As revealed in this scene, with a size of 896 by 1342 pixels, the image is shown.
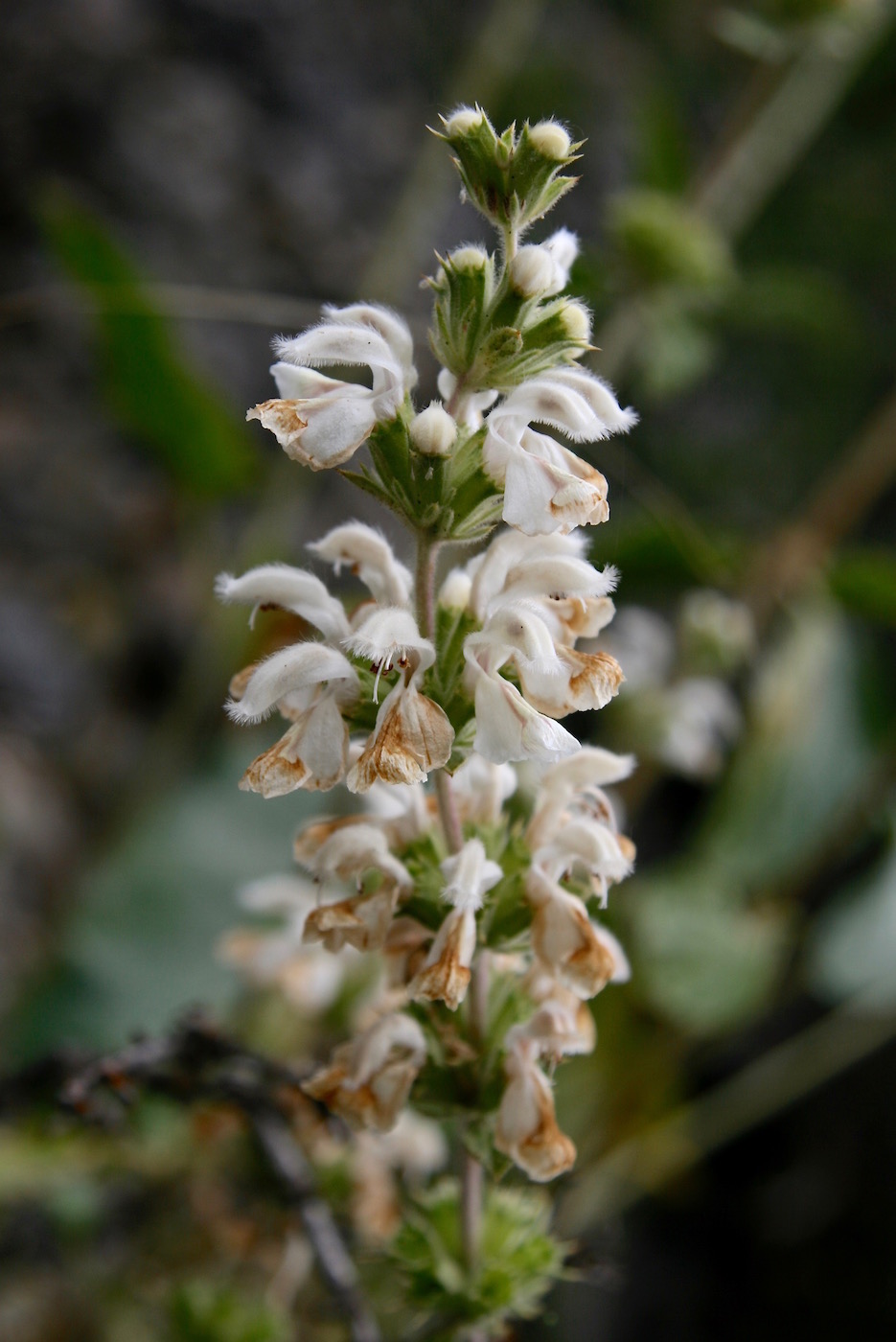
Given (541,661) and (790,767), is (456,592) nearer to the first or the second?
(541,661)

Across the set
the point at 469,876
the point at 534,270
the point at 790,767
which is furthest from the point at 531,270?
the point at 790,767

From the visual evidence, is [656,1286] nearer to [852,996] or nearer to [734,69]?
[852,996]

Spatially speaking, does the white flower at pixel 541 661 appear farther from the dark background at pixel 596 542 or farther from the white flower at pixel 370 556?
the dark background at pixel 596 542

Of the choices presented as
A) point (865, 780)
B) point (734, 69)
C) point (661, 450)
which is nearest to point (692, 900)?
point (865, 780)

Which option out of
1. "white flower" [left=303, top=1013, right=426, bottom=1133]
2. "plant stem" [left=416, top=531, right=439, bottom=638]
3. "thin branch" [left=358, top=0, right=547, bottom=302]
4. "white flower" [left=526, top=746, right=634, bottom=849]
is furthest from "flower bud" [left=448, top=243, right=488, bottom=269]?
"thin branch" [left=358, top=0, right=547, bottom=302]

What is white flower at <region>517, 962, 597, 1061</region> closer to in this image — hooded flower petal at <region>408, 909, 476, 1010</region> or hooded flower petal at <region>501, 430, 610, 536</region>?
hooded flower petal at <region>408, 909, 476, 1010</region>

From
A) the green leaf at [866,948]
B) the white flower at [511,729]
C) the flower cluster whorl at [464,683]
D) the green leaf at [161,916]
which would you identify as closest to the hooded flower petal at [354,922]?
the flower cluster whorl at [464,683]
